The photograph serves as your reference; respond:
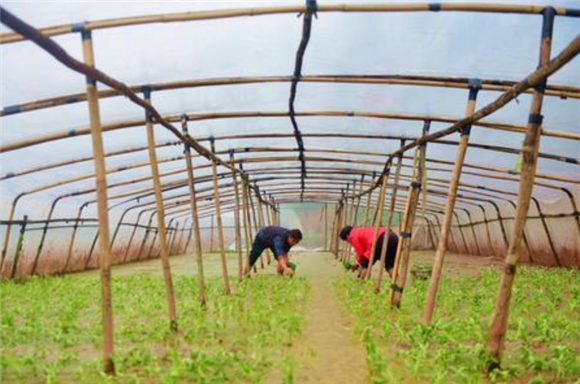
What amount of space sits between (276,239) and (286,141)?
263 centimetres

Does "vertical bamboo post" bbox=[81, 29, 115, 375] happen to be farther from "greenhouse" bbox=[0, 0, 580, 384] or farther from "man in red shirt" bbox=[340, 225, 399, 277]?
"man in red shirt" bbox=[340, 225, 399, 277]

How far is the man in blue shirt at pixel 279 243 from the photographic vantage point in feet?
41.9

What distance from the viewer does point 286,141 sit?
11.4m

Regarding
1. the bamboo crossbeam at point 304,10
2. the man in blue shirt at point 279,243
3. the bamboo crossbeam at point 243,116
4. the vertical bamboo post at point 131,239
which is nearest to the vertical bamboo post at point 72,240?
the vertical bamboo post at point 131,239

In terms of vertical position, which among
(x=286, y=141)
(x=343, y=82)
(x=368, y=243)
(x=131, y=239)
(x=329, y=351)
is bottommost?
(x=131, y=239)

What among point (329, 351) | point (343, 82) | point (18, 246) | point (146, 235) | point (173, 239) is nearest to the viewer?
point (329, 351)

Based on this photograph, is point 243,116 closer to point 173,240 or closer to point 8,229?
point 8,229

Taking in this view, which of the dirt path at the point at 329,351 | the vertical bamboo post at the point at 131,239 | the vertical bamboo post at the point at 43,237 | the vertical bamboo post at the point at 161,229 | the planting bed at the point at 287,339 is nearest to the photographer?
the planting bed at the point at 287,339

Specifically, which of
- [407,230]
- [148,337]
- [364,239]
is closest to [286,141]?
[364,239]

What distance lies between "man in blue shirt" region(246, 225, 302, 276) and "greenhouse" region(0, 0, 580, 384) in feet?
0.39

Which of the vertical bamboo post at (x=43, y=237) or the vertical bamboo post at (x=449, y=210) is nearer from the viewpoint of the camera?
the vertical bamboo post at (x=449, y=210)

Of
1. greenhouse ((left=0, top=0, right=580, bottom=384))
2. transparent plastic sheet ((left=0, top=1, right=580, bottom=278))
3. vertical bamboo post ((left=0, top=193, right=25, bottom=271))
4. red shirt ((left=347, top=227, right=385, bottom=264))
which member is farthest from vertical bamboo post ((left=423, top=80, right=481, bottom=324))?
vertical bamboo post ((left=0, top=193, right=25, bottom=271))

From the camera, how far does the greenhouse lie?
183 inches

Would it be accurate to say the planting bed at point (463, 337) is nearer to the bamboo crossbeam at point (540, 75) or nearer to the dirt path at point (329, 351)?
the dirt path at point (329, 351)
